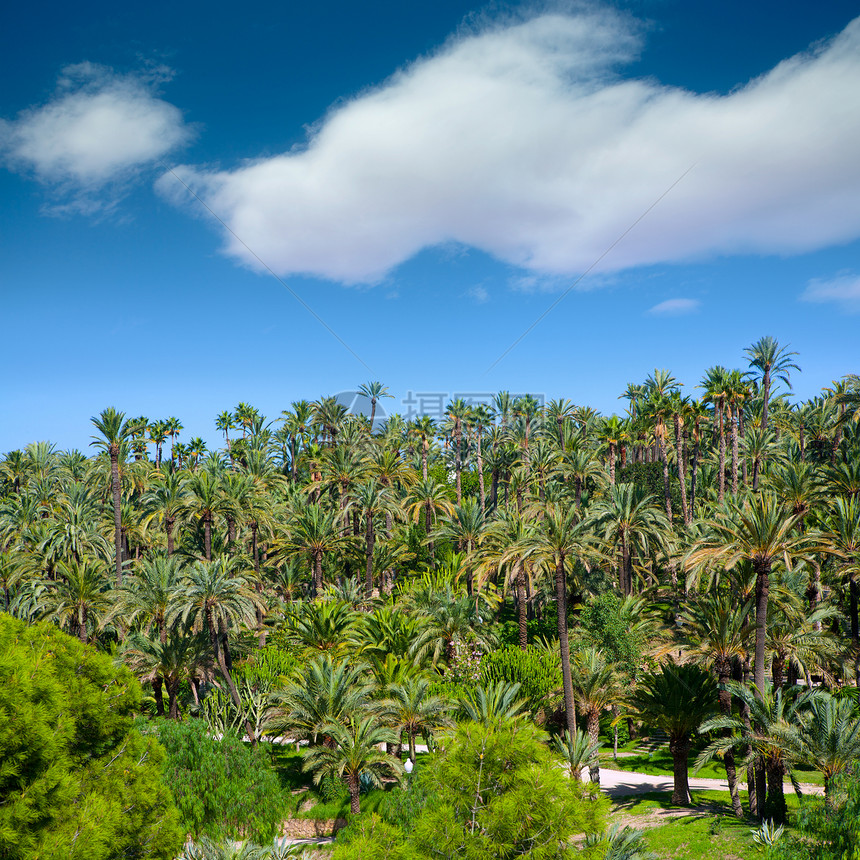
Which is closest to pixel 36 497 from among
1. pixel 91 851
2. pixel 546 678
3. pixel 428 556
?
pixel 428 556

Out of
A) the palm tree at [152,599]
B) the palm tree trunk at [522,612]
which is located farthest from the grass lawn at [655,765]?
the palm tree at [152,599]

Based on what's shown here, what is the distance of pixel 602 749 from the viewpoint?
44969 millimetres

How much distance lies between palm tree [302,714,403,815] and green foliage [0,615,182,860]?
45.6 feet

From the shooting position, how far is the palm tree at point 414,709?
35500mm

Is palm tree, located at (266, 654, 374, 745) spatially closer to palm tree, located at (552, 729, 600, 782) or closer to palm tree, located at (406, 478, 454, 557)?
palm tree, located at (552, 729, 600, 782)

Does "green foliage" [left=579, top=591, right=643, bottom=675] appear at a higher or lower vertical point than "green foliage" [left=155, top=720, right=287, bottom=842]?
higher

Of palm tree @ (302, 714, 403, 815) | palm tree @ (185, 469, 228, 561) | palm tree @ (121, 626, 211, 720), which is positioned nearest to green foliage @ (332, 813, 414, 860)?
palm tree @ (302, 714, 403, 815)

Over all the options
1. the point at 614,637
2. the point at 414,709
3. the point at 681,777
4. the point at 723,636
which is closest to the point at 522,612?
the point at 614,637

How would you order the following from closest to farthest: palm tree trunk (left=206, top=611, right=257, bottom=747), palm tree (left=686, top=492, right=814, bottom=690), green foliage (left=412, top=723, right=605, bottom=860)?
green foliage (left=412, top=723, right=605, bottom=860), palm tree (left=686, top=492, right=814, bottom=690), palm tree trunk (left=206, top=611, right=257, bottom=747)

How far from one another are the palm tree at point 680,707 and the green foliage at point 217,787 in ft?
68.4

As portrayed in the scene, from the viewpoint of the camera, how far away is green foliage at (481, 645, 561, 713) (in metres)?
41.7

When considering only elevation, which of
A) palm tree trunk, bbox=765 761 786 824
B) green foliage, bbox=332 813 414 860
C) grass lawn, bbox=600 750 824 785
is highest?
green foliage, bbox=332 813 414 860

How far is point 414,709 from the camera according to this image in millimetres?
35625

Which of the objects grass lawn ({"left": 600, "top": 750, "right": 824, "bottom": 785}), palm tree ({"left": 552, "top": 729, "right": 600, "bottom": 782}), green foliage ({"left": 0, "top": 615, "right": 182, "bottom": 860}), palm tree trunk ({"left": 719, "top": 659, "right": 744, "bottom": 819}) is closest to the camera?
green foliage ({"left": 0, "top": 615, "right": 182, "bottom": 860})
